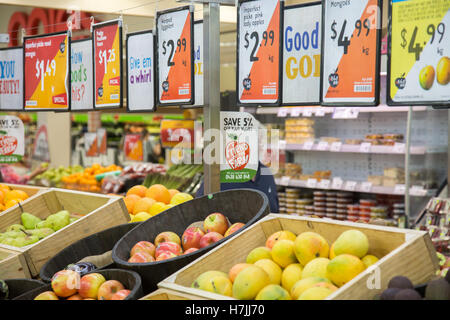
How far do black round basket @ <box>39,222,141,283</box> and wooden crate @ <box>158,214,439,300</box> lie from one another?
0.76 metres

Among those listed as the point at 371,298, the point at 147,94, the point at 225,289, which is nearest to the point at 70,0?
the point at 147,94

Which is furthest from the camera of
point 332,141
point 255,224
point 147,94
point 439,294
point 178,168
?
point 332,141

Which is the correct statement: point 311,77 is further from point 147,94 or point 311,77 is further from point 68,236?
point 68,236

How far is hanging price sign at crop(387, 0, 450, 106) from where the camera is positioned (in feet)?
7.60

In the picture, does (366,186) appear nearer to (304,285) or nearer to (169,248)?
(169,248)

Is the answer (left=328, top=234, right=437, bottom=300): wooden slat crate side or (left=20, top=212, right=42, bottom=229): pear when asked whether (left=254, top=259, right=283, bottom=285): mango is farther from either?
(left=20, top=212, right=42, bottom=229): pear

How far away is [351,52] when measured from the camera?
261 cm

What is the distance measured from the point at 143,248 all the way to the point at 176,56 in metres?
1.29

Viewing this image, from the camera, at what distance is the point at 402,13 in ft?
7.90

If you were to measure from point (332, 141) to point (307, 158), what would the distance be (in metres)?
0.83

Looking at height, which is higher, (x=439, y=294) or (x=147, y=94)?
(x=147, y=94)

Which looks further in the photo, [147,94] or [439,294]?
[147,94]

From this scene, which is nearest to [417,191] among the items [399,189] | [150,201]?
[399,189]

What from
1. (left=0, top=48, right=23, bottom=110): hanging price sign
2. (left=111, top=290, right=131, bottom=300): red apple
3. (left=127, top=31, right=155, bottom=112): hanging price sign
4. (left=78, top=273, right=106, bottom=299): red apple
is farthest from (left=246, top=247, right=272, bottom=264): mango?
(left=0, top=48, right=23, bottom=110): hanging price sign
